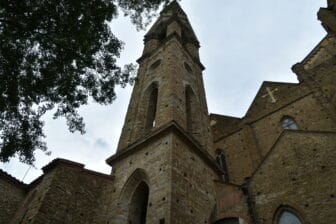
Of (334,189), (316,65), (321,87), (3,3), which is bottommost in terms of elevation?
(334,189)

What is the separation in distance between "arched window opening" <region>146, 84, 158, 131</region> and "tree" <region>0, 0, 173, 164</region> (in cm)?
405

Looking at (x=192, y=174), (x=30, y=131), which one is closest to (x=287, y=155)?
(x=192, y=174)

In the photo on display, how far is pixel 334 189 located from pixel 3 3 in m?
9.38

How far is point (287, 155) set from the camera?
9.73 m

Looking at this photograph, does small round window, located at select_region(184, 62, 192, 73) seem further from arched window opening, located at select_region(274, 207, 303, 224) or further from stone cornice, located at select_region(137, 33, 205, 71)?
arched window opening, located at select_region(274, 207, 303, 224)

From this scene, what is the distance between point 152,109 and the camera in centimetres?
1388

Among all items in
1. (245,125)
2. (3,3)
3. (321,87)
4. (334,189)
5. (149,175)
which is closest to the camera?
(3,3)

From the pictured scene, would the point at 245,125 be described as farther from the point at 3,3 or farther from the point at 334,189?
the point at 3,3

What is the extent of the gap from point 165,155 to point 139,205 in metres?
1.98

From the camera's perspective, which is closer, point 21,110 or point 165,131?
point 21,110

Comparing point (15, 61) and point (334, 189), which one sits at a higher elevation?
point (15, 61)

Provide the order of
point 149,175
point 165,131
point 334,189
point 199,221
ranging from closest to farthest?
point 334,189
point 199,221
point 149,175
point 165,131

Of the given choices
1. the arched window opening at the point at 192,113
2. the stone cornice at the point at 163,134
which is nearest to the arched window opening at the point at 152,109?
the arched window opening at the point at 192,113

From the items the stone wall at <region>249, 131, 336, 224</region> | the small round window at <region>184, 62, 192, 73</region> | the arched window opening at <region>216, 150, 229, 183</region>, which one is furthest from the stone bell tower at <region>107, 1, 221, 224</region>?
the arched window opening at <region>216, 150, 229, 183</region>
